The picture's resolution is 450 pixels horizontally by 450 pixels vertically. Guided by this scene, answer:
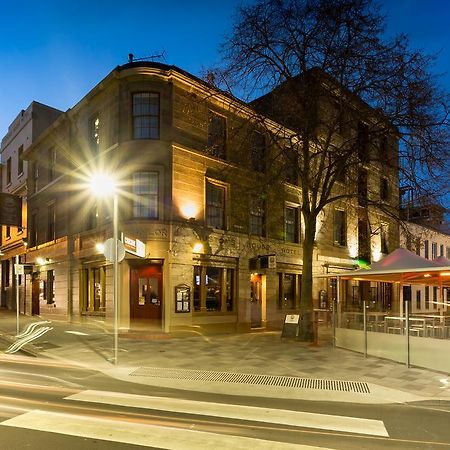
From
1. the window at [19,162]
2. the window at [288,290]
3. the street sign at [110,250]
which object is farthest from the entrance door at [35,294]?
the street sign at [110,250]

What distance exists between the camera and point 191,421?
6.71m

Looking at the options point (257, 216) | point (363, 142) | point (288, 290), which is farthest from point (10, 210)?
point (363, 142)

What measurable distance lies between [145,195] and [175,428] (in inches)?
498

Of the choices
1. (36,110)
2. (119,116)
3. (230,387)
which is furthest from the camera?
(36,110)

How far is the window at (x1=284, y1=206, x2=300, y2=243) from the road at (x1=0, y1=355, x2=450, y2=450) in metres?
16.0

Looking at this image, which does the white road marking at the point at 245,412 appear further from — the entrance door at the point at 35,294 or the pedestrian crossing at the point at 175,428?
the entrance door at the point at 35,294

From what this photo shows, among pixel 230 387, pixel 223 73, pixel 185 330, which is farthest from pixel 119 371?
pixel 223 73

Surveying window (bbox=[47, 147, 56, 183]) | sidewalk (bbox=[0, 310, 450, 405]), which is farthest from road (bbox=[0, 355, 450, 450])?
window (bbox=[47, 147, 56, 183])

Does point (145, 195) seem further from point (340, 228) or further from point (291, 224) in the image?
point (340, 228)

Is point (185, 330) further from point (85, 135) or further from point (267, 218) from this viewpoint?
point (85, 135)

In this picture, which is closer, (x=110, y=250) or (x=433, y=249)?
(x=110, y=250)

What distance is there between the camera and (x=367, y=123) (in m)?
17.2

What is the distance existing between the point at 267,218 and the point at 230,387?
→ 1382 centimetres

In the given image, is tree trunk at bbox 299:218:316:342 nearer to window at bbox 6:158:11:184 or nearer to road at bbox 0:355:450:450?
road at bbox 0:355:450:450
